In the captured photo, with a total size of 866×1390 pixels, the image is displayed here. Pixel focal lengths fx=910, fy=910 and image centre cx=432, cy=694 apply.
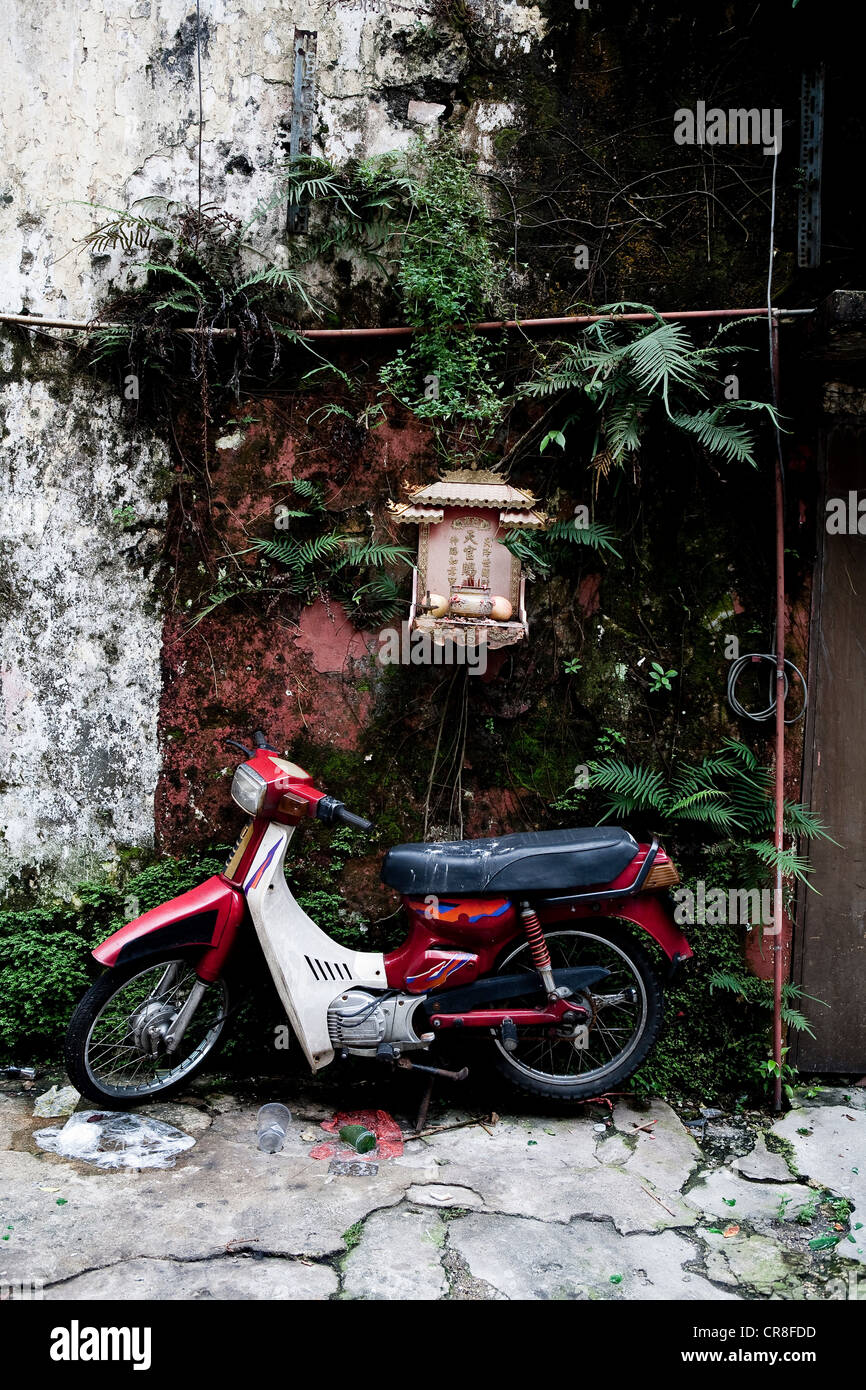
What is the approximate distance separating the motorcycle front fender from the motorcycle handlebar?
1.61 ft

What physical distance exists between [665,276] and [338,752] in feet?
8.67

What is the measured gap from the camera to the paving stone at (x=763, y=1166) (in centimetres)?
345

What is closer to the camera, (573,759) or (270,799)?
(270,799)

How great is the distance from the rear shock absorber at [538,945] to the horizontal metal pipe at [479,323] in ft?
8.33

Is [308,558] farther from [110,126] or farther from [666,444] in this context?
[110,126]

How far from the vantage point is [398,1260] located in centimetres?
283

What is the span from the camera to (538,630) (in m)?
4.18

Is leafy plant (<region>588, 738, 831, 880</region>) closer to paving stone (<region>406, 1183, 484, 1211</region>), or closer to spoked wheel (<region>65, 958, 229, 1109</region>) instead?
paving stone (<region>406, 1183, 484, 1211</region>)

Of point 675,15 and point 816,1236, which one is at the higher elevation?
point 675,15

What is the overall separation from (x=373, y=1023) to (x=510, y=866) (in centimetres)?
85

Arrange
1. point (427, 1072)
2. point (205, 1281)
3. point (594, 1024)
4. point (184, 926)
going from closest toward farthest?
point (205, 1281) < point (184, 926) < point (427, 1072) < point (594, 1024)

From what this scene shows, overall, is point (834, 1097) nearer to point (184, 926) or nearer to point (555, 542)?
point (555, 542)

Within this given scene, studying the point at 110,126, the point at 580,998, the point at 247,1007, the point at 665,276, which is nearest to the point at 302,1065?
the point at 247,1007

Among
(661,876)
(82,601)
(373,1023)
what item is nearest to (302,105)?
(82,601)
